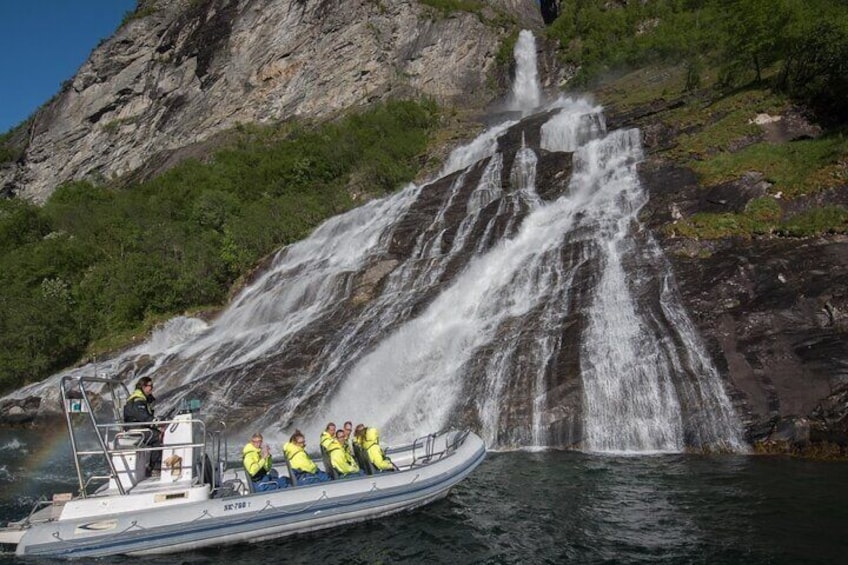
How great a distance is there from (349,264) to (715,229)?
1889 centimetres

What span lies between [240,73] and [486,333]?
6829 cm

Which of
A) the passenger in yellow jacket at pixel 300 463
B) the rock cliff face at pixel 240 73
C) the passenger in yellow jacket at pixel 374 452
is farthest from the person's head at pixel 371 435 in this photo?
the rock cliff face at pixel 240 73

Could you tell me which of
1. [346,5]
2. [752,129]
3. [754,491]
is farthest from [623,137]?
[346,5]

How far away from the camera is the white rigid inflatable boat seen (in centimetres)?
1025

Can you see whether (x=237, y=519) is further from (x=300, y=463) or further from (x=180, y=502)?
(x=300, y=463)

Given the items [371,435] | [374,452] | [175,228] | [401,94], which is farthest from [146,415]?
[401,94]

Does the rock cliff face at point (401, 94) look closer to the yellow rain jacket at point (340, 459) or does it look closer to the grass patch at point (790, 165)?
the grass patch at point (790, 165)

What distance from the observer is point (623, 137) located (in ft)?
117

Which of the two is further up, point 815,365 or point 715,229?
point 715,229

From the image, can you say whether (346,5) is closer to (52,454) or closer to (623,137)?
(623,137)

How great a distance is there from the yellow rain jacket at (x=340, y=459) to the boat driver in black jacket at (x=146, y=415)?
3534 millimetres

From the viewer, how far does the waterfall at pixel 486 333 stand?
1719cm

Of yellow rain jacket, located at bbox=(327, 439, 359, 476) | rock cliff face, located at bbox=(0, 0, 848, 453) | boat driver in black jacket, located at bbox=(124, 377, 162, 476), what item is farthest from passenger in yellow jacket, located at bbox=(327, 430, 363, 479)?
rock cliff face, located at bbox=(0, 0, 848, 453)

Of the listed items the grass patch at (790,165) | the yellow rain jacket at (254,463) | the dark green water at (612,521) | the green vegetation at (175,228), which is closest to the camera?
the dark green water at (612,521)
